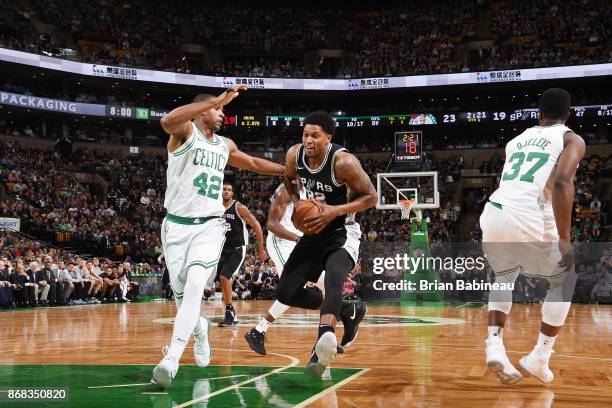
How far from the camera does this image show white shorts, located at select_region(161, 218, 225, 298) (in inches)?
231

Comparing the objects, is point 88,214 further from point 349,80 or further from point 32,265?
point 349,80

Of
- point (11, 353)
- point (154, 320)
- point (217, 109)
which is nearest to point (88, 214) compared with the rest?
point (154, 320)

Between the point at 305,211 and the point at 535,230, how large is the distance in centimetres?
184

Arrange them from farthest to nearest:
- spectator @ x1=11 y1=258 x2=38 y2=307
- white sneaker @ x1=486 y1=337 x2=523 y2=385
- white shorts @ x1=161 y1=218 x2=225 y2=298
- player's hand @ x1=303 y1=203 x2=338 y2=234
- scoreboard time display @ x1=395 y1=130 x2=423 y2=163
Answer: scoreboard time display @ x1=395 y1=130 x2=423 y2=163 → spectator @ x1=11 y1=258 x2=38 y2=307 → white shorts @ x1=161 y1=218 x2=225 y2=298 → player's hand @ x1=303 y1=203 x2=338 y2=234 → white sneaker @ x1=486 y1=337 x2=523 y2=385

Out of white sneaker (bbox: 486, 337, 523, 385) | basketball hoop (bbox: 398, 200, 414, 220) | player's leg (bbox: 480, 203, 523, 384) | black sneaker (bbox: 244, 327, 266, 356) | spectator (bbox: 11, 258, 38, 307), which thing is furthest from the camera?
basketball hoop (bbox: 398, 200, 414, 220)

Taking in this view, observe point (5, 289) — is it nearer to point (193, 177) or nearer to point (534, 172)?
point (193, 177)

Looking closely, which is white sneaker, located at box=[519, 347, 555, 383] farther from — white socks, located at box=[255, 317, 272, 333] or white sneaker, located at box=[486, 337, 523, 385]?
white socks, located at box=[255, 317, 272, 333]

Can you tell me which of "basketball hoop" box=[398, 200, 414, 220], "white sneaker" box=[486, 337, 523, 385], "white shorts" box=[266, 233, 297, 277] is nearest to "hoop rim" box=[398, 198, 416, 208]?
"basketball hoop" box=[398, 200, 414, 220]

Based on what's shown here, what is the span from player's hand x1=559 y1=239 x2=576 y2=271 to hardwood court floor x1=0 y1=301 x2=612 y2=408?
958 millimetres

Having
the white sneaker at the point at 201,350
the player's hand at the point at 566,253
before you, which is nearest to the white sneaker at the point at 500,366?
the player's hand at the point at 566,253

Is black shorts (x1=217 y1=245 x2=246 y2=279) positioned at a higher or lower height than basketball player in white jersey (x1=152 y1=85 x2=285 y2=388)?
lower

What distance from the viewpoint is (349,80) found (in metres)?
40.3

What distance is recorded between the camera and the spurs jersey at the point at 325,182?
19.7 ft

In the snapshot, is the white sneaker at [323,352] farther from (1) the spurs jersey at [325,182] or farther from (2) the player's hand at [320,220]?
(1) the spurs jersey at [325,182]
